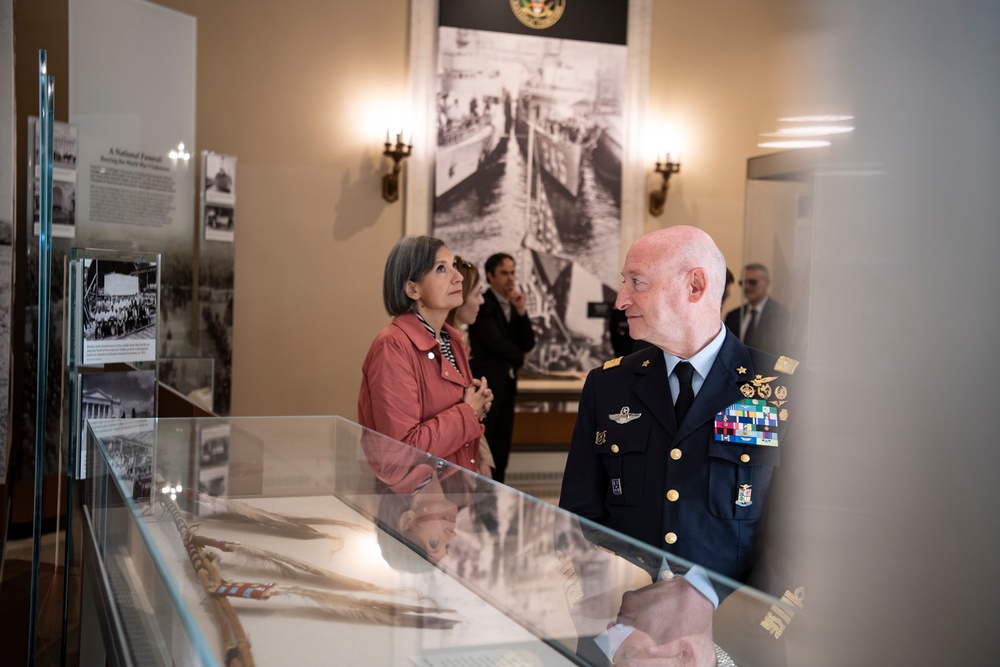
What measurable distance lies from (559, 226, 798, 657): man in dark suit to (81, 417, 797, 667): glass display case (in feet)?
1.18

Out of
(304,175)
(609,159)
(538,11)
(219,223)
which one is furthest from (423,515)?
A: (538,11)

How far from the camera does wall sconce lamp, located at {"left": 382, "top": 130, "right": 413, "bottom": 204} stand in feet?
23.0

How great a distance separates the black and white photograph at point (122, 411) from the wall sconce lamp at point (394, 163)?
4336 mm

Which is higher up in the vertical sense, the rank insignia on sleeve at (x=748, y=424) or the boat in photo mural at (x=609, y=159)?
the boat in photo mural at (x=609, y=159)

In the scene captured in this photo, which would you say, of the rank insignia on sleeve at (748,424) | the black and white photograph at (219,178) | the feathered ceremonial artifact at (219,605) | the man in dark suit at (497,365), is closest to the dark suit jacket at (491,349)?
the man in dark suit at (497,365)

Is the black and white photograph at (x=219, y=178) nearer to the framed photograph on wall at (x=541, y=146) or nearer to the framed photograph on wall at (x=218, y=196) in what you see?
the framed photograph on wall at (x=218, y=196)

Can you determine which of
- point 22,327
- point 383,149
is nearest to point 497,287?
point 383,149

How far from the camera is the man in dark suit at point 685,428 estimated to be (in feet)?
5.62

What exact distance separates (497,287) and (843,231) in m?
6.08

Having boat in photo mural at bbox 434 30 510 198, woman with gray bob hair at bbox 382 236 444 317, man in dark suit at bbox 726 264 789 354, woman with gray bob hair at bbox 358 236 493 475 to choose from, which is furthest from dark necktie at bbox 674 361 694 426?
boat in photo mural at bbox 434 30 510 198

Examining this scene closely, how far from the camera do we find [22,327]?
582 centimetres

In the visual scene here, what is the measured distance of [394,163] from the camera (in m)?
7.18

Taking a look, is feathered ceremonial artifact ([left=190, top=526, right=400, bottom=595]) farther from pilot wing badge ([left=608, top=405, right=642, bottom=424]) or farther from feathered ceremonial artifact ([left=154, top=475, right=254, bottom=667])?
pilot wing badge ([left=608, top=405, right=642, bottom=424])

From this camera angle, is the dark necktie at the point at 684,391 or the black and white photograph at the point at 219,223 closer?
the dark necktie at the point at 684,391
